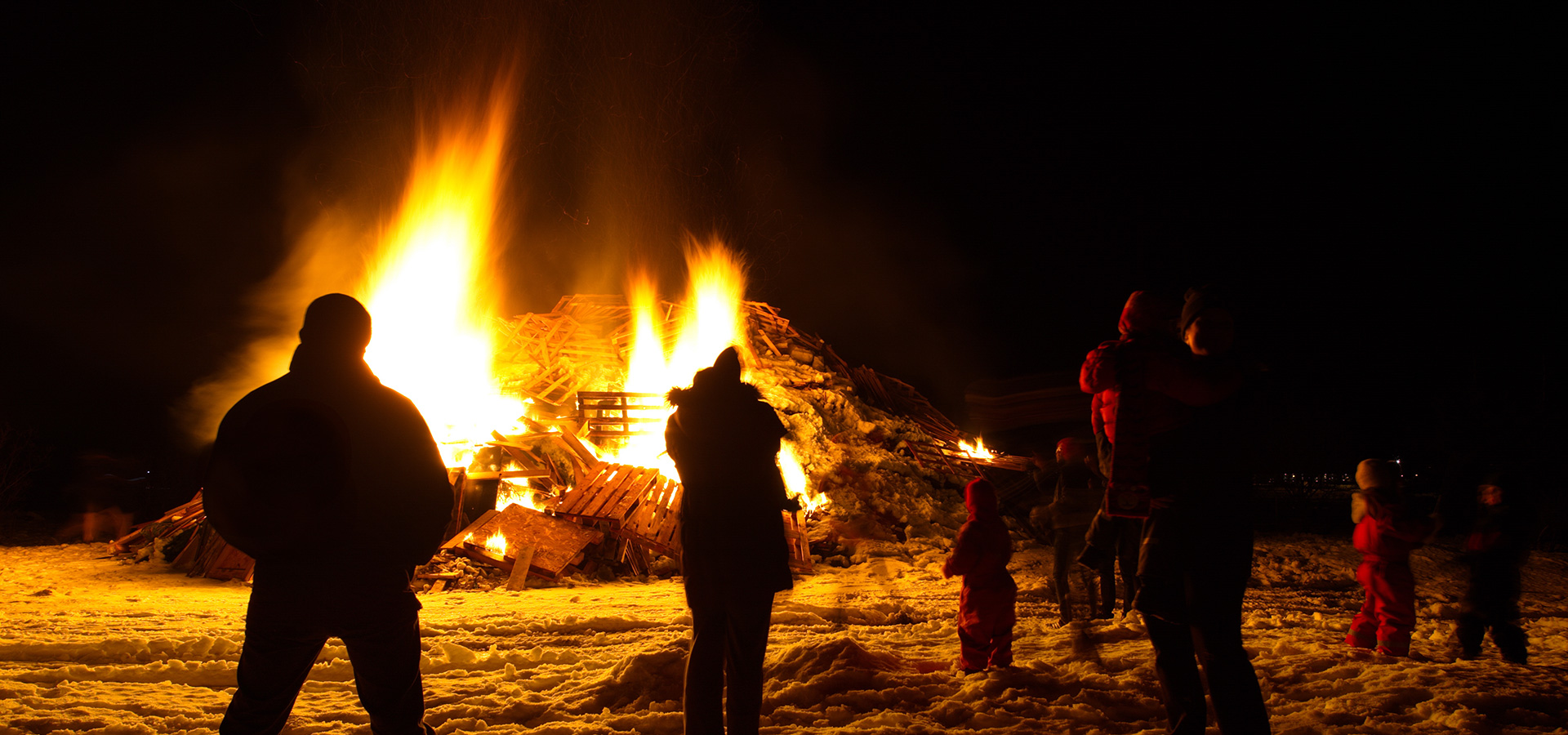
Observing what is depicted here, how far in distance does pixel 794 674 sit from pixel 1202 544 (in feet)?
7.61

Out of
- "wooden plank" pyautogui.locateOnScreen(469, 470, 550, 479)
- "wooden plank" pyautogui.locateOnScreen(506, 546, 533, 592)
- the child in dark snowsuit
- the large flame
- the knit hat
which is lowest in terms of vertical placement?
"wooden plank" pyautogui.locateOnScreen(506, 546, 533, 592)

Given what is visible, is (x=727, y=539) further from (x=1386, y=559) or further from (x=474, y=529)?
(x=474, y=529)

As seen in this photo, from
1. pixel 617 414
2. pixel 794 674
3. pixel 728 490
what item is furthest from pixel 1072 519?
pixel 617 414

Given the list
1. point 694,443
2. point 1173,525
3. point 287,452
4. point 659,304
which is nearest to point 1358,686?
point 1173,525

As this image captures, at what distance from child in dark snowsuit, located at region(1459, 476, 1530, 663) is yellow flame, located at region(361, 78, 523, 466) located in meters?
11.4

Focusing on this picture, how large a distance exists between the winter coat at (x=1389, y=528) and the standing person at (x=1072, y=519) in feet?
5.65

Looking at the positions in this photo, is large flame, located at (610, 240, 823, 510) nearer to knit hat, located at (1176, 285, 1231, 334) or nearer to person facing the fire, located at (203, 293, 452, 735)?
knit hat, located at (1176, 285, 1231, 334)

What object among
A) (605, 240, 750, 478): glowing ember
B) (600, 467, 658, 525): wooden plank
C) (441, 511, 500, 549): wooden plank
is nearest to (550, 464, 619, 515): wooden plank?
(600, 467, 658, 525): wooden plank

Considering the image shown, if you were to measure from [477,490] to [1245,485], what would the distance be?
10056 millimetres

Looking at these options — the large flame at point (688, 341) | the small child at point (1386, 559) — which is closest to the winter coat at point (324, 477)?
the small child at point (1386, 559)

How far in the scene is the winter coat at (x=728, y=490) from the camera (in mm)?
2922

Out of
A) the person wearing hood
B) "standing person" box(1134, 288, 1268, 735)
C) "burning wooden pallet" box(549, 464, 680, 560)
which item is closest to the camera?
"standing person" box(1134, 288, 1268, 735)

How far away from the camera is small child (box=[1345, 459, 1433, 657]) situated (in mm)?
4641

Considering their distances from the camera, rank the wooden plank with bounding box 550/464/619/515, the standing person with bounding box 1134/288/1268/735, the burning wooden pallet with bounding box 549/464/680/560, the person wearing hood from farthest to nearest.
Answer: the wooden plank with bounding box 550/464/619/515
the burning wooden pallet with bounding box 549/464/680/560
the person wearing hood
the standing person with bounding box 1134/288/1268/735
